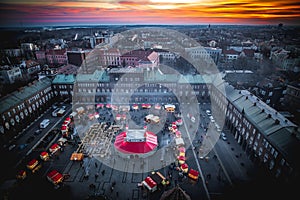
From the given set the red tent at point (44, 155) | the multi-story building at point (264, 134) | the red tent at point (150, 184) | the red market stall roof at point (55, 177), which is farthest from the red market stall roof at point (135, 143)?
the multi-story building at point (264, 134)

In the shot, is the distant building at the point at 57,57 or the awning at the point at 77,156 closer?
the awning at the point at 77,156

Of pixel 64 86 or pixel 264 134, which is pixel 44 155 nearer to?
pixel 64 86

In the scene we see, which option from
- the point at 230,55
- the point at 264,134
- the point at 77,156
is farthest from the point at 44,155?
the point at 230,55

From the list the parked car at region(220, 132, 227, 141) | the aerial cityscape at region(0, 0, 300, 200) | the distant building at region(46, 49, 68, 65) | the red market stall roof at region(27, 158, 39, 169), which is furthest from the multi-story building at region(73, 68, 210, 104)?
the distant building at region(46, 49, 68, 65)

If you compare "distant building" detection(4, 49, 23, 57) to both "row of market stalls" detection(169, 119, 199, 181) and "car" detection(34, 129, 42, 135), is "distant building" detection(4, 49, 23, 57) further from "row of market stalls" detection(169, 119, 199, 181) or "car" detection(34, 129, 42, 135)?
"row of market stalls" detection(169, 119, 199, 181)

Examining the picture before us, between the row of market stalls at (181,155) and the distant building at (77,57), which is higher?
the distant building at (77,57)

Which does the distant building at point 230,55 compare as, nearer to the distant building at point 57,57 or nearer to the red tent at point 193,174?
the red tent at point 193,174
